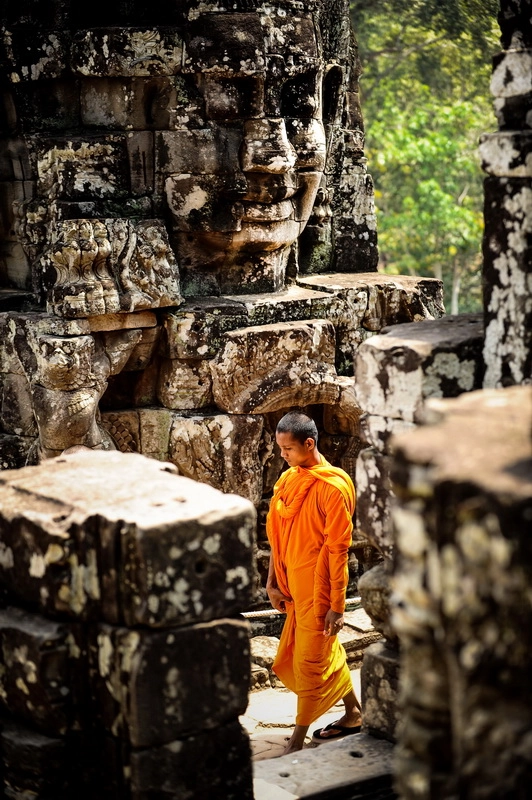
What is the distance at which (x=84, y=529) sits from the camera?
3.95 metres

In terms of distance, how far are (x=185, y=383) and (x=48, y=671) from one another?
377cm

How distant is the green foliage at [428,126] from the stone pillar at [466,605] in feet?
49.3

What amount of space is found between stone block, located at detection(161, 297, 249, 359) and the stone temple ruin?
0.06 feet

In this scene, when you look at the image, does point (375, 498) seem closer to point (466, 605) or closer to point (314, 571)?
point (314, 571)

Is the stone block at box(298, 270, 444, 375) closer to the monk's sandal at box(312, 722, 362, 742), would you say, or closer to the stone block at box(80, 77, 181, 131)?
the stone block at box(80, 77, 181, 131)

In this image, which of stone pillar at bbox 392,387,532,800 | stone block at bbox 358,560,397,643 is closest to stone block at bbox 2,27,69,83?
stone block at bbox 358,560,397,643

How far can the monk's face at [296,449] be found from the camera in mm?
6078

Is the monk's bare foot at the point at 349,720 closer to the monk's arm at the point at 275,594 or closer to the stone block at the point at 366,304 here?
the monk's arm at the point at 275,594

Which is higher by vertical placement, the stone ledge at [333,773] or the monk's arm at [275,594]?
the monk's arm at [275,594]

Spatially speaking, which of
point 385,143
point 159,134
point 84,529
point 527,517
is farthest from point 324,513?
point 385,143

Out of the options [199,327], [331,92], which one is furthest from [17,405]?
[331,92]

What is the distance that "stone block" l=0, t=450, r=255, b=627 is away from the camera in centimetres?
382

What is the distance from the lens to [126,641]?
12.7ft

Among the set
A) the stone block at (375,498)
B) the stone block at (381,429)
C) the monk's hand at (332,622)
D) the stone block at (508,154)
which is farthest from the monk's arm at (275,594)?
the stone block at (508,154)
